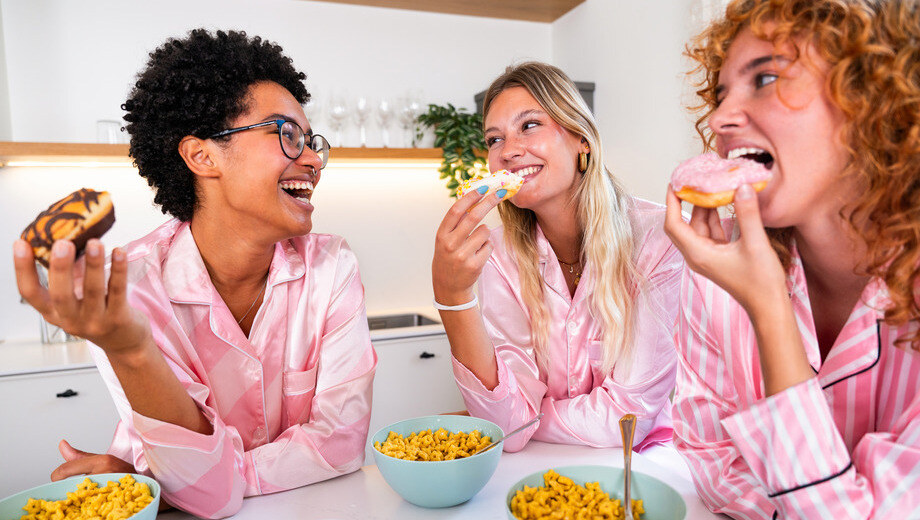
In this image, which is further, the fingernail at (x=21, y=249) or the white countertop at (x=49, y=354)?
the white countertop at (x=49, y=354)

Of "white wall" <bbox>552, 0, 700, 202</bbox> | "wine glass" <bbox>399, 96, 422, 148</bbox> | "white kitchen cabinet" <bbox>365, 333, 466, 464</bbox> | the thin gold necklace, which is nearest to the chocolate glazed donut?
the thin gold necklace

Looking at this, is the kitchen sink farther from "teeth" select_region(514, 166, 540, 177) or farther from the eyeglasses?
the eyeglasses

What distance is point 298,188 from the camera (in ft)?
5.17

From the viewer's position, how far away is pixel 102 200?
915mm

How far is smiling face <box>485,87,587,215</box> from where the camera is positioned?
183cm

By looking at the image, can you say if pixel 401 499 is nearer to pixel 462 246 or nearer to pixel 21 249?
pixel 462 246

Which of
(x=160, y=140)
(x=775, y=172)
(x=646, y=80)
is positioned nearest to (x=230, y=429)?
(x=160, y=140)

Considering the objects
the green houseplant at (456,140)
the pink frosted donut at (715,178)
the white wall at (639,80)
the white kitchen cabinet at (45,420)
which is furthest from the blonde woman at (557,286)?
the white kitchen cabinet at (45,420)

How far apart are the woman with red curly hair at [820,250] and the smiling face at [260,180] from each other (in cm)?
91

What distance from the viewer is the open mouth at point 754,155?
1.03 m

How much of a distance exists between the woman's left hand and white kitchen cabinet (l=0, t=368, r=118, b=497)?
2.71 meters

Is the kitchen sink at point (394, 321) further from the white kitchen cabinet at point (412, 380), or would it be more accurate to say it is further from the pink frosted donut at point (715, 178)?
the pink frosted donut at point (715, 178)

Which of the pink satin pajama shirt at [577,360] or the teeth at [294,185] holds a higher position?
the teeth at [294,185]

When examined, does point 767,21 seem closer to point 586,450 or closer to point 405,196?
point 586,450
